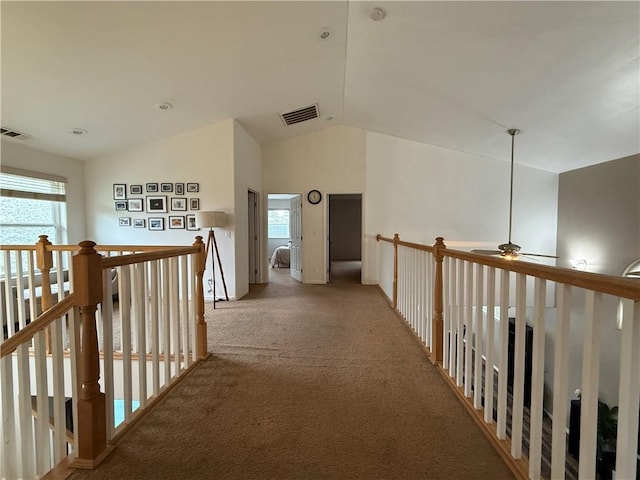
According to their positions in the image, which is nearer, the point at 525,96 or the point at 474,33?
the point at 474,33

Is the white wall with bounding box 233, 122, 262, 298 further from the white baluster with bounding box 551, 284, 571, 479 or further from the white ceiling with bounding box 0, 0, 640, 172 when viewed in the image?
the white baluster with bounding box 551, 284, 571, 479

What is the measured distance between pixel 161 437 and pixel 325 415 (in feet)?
2.92

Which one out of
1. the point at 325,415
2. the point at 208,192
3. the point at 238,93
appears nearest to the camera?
the point at 325,415

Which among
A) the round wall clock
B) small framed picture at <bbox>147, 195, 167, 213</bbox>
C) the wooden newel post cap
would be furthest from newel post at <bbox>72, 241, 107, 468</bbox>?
the round wall clock

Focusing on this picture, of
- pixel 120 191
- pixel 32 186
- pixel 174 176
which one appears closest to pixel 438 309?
pixel 174 176

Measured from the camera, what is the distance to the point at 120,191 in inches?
197

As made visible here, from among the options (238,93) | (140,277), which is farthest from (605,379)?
(238,93)

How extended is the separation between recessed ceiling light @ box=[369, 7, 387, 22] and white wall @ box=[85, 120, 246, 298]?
2.63 metres

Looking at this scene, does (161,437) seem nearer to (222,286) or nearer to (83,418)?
(83,418)

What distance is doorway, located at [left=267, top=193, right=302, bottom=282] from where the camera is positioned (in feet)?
21.5

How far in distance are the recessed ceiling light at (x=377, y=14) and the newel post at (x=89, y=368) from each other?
9.17 ft

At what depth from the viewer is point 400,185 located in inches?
241

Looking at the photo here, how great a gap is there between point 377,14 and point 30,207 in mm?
5118

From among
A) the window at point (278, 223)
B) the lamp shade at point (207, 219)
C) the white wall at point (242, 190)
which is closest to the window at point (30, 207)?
the lamp shade at point (207, 219)
